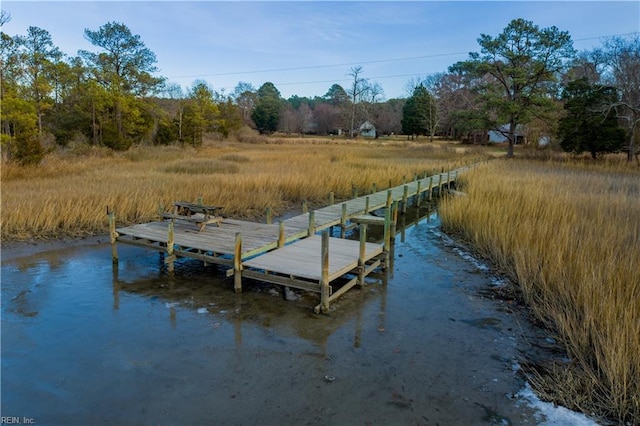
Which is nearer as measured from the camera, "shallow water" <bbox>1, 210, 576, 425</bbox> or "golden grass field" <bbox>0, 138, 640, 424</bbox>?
"shallow water" <bbox>1, 210, 576, 425</bbox>

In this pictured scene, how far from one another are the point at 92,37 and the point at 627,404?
35.4 meters

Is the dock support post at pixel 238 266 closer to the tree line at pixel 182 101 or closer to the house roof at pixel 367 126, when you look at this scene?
the tree line at pixel 182 101

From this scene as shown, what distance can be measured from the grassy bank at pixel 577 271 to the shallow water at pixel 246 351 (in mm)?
603

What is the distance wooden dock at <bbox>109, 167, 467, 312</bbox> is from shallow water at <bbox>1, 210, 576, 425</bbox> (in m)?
0.37

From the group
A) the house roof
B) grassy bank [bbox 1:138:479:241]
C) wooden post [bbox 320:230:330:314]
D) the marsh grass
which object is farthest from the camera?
the house roof

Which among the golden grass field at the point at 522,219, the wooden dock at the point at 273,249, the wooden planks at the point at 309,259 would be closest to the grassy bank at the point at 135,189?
the golden grass field at the point at 522,219

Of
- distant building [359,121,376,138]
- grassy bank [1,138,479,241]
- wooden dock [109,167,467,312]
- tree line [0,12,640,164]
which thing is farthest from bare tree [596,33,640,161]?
distant building [359,121,376,138]

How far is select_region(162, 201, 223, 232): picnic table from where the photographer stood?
30.1 ft

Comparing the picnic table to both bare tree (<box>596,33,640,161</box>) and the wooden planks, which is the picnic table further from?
bare tree (<box>596,33,640,161</box>)

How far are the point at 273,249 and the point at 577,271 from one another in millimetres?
5322

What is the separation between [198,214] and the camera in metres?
10.2

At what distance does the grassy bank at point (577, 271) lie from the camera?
429 cm

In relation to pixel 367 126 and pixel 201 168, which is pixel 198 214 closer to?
pixel 201 168

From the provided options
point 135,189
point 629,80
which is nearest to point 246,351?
point 135,189
